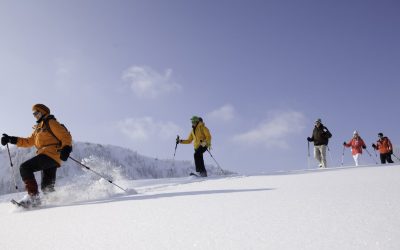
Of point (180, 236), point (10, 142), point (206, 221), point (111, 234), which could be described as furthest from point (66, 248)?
point (10, 142)

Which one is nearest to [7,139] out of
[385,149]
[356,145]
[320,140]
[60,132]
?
[60,132]

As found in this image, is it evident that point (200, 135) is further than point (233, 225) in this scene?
Yes

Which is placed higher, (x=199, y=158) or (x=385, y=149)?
(x=385, y=149)

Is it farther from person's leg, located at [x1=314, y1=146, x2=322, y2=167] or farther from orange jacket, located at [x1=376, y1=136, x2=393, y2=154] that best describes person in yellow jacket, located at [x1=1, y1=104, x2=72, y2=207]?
orange jacket, located at [x1=376, y1=136, x2=393, y2=154]

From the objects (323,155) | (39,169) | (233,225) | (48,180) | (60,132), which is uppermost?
(60,132)

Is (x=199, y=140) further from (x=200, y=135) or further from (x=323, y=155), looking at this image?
(x=323, y=155)

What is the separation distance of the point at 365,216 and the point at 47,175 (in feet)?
19.1

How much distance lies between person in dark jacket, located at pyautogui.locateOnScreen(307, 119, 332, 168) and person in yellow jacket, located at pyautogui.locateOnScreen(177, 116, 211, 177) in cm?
527

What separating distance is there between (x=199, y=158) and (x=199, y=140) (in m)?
0.63

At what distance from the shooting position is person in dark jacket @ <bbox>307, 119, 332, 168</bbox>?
14.7 metres

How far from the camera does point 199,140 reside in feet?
39.8

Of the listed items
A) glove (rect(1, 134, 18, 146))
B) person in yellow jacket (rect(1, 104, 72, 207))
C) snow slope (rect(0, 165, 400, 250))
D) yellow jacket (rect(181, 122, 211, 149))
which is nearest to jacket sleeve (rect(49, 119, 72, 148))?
person in yellow jacket (rect(1, 104, 72, 207))

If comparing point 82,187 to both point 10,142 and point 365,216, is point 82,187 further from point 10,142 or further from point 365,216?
point 365,216

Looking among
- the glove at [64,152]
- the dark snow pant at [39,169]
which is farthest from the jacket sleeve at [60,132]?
the dark snow pant at [39,169]
